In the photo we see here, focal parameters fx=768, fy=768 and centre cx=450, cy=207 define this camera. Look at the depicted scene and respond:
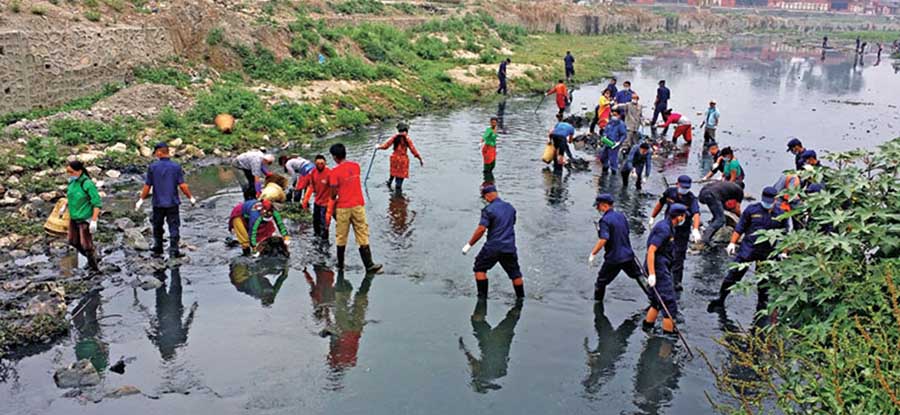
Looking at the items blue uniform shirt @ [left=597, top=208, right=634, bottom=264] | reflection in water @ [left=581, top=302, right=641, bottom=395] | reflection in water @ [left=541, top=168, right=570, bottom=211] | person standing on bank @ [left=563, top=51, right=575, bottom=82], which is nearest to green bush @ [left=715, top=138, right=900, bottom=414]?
reflection in water @ [left=581, top=302, right=641, bottom=395]

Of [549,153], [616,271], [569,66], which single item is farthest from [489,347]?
[569,66]

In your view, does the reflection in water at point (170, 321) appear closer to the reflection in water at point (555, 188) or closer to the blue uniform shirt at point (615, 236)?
the blue uniform shirt at point (615, 236)

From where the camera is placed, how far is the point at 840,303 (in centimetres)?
656

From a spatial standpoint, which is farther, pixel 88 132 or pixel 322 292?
pixel 88 132

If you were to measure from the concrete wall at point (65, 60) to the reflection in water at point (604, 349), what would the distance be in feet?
53.2

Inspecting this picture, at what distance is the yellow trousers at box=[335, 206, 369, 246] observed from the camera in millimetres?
11625

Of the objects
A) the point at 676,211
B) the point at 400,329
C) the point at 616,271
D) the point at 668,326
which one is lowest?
the point at 400,329

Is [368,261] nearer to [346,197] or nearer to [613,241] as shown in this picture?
[346,197]

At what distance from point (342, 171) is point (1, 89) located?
488 inches

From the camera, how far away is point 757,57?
214ft

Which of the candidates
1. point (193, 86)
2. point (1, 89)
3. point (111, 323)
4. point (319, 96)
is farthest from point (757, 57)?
point (111, 323)

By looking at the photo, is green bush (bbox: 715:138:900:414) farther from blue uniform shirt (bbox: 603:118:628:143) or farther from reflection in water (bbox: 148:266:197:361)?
blue uniform shirt (bbox: 603:118:628:143)

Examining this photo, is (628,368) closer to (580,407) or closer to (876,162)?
(580,407)

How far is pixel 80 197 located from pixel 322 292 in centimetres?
377
